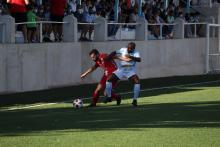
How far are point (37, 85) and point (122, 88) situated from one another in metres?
3.44

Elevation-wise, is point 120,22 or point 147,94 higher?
point 120,22

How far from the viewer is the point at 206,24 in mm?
36188

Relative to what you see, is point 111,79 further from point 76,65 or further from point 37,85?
point 76,65

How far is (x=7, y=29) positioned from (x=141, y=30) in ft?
30.6

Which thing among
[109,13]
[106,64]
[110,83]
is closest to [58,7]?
[109,13]

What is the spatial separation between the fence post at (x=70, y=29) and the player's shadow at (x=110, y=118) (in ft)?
24.7

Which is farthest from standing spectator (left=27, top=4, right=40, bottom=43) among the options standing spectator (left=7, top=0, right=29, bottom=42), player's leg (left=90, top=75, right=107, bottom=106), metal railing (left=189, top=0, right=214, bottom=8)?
metal railing (left=189, top=0, right=214, bottom=8)

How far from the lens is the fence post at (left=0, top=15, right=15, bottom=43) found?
887 inches

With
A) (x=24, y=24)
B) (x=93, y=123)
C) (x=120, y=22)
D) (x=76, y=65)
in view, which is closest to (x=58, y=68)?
(x=76, y=65)

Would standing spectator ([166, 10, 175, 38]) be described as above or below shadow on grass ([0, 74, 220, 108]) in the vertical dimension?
above

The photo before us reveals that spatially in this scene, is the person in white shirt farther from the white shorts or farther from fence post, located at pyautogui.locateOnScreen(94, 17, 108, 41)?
fence post, located at pyautogui.locateOnScreen(94, 17, 108, 41)

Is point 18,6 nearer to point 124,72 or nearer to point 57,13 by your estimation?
point 57,13

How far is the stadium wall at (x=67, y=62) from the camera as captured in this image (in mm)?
23266

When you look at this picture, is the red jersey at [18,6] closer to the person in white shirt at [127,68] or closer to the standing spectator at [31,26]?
the standing spectator at [31,26]
